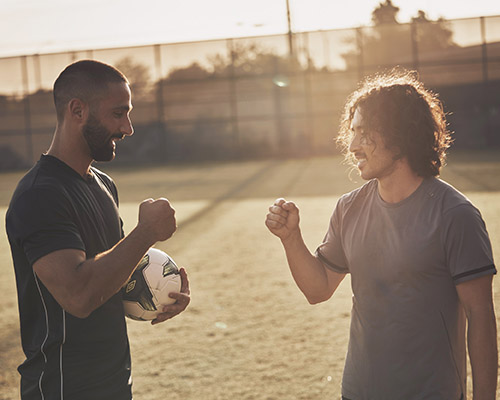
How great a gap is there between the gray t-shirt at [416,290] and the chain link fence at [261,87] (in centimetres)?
2672

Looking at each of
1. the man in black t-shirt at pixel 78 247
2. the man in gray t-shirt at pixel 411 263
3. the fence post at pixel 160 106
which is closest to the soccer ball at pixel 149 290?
the man in black t-shirt at pixel 78 247

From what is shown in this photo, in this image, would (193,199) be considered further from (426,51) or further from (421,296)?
(426,51)

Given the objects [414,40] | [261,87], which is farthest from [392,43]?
[261,87]

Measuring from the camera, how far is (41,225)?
2.17 metres

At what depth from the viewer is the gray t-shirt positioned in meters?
2.12

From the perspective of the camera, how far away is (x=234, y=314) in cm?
566

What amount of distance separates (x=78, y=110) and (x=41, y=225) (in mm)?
544

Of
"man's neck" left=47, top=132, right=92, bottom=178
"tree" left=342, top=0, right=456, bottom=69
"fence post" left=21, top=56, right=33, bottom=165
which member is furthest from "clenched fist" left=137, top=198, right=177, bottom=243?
"fence post" left=21, top=56, right=33, bottom=165

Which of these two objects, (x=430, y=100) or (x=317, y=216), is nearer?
(x=430, y=100)

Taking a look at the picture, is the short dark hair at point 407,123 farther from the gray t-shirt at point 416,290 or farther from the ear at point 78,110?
the ear at point 78,110

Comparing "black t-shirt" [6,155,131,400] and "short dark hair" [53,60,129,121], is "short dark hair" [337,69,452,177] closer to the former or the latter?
"short dark hair" [53,60,129,121]

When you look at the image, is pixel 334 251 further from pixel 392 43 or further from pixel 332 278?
pixel 392 43

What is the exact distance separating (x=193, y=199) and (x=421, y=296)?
12568 millimetres

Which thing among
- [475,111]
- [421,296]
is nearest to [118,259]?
[421,296]
